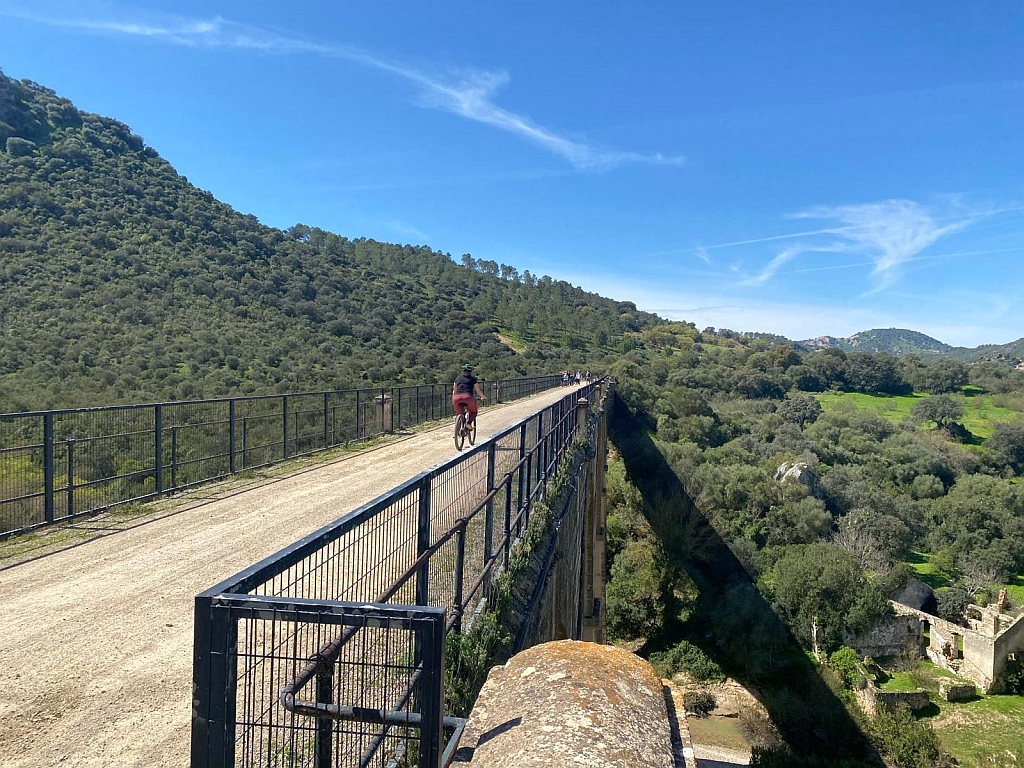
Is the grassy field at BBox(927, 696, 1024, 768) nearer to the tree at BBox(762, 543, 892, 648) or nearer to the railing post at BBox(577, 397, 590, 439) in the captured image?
the tree at BBox(762, 543, 892, 648)

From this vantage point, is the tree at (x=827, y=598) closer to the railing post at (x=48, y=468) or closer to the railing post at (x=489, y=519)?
the railing post at (x=489, y=519)

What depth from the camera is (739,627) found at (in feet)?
78.5

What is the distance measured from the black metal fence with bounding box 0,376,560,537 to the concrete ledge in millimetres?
7157

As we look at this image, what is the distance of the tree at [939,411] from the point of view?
226ft

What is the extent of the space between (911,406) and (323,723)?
91.7m

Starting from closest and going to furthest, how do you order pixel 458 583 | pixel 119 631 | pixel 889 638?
pixel 458 583 < pixel 119 631 < pixel 889 638

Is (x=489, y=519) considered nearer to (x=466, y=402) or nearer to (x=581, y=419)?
(x=466, y=402)

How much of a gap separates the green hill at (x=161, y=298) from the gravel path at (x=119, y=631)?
16.8 m

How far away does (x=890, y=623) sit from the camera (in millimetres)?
25438

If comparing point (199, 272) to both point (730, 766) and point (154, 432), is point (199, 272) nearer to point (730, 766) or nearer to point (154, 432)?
point (154, 432)

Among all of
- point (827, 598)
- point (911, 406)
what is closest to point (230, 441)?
point (827, 598)

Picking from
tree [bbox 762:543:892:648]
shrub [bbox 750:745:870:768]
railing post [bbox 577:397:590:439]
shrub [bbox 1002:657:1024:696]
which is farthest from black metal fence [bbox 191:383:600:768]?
shrub [bbox 1002:657:1024:696]

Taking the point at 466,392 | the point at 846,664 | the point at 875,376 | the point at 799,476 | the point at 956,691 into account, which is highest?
the point at 875,376

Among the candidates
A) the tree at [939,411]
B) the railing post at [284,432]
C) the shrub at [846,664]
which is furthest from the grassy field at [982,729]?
the tree at [939,411]
